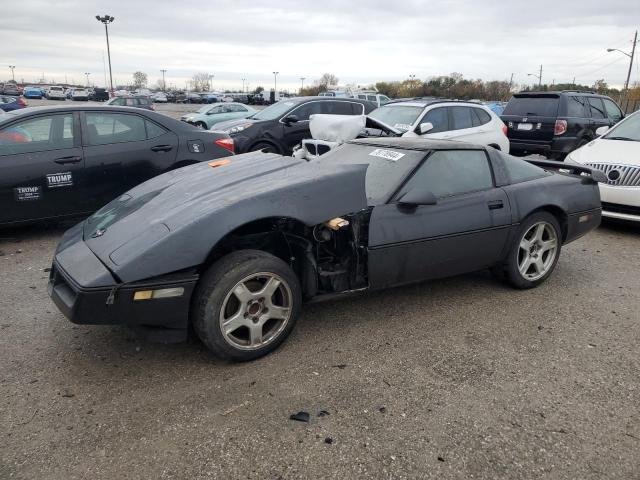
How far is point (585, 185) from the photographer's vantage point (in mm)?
4758

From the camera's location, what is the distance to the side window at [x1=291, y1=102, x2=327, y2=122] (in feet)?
33.4

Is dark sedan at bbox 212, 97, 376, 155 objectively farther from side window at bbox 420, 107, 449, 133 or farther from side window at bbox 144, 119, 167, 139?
side window at bbox 144, 119, 167, 139

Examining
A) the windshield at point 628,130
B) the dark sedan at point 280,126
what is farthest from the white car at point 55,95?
the windshield at point 628,130

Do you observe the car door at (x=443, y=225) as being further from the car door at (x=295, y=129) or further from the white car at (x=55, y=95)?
the white car at (x=55, y=95)

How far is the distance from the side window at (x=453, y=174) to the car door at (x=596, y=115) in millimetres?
8019

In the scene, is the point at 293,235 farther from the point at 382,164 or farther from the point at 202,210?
the point at 382,164

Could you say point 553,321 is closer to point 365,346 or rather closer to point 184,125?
point 365,346

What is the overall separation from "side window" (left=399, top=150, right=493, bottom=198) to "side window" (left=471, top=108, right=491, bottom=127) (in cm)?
519

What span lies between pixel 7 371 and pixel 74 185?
298 cm

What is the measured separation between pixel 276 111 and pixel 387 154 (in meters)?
6.83

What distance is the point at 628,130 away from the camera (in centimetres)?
727

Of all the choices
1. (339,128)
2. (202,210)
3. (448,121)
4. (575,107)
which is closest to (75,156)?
(339,128)

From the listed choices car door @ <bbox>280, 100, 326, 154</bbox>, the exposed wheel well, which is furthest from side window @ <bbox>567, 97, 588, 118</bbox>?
the exposed wheel well

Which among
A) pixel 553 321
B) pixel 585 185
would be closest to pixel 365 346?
pixel 553 321
